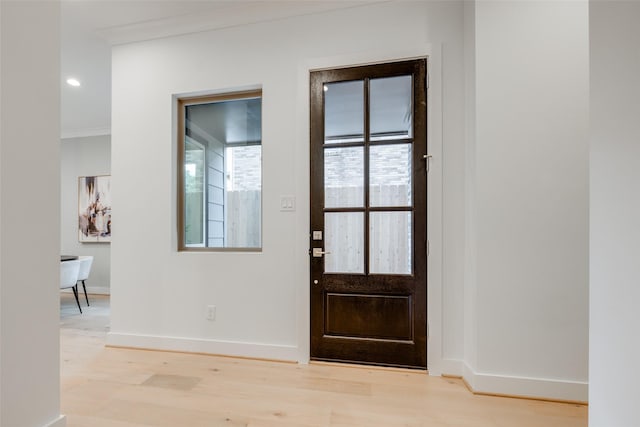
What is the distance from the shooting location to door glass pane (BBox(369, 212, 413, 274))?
7.91 feet

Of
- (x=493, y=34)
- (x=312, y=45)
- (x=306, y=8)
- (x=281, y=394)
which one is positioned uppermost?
(x=306, y=8)

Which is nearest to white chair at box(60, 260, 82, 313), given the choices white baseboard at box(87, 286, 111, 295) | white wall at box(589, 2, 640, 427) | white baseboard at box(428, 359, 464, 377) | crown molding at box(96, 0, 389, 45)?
white baseboard at box(87, 286, 111, 295)

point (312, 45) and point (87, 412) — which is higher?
point (312, 45)

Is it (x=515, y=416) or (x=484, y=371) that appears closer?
(x=515, y=416)

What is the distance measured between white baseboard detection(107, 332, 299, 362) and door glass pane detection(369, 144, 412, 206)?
133 centimetres

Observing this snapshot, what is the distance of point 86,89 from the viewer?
13.5 feet

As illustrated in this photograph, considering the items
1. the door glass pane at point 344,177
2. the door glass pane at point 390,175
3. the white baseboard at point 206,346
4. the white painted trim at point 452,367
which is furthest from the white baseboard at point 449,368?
the door glass pane at point 344,177

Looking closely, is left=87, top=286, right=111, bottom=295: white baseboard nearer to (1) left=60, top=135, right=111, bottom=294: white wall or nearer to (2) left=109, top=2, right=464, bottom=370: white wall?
(1) left=60, top=135, right=111, bottom=294: white wall

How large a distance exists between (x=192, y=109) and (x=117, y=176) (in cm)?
89

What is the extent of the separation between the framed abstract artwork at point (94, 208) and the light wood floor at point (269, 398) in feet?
11.2

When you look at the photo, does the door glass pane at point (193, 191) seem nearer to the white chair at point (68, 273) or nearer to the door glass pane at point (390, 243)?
the door glass pane at point (390, 243)

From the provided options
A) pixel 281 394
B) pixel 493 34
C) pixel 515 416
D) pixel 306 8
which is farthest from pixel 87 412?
pixel 493 34

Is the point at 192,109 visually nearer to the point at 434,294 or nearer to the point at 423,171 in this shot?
the point at 423,171

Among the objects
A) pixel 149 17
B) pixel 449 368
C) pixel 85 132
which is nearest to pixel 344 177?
pixel 449 368
